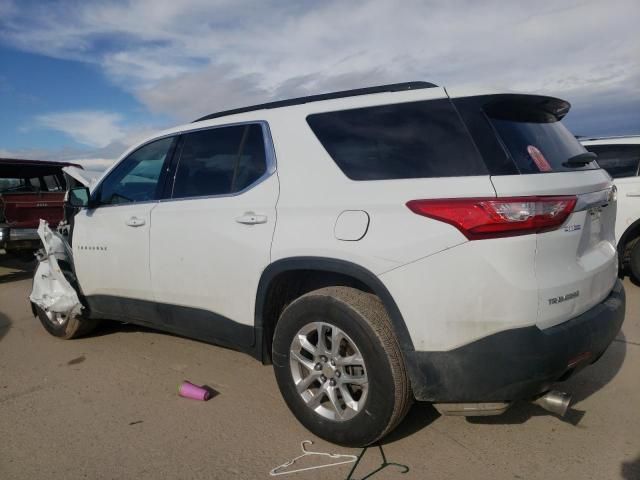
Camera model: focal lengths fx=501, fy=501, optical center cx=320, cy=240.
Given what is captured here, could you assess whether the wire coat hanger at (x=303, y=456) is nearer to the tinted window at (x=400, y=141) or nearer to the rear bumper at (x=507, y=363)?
the rear bumper at (x=507, y=363)

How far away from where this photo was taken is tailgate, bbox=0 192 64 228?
741 centimetres

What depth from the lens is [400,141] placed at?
2562 millimetres

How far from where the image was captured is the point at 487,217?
218 cm

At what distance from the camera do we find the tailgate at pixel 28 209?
7414mm

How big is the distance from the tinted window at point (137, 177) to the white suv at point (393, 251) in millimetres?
361

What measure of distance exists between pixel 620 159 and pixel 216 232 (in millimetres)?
5392

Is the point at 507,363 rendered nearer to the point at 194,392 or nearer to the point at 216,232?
the point at 216,232

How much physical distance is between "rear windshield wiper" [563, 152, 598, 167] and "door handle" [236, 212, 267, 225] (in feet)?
5.43

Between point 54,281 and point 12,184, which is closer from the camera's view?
point 54,281

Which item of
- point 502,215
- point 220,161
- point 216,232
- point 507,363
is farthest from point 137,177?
point 507,363

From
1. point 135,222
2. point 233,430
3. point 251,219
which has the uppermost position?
point 251,219

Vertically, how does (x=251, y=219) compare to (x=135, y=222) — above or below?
above

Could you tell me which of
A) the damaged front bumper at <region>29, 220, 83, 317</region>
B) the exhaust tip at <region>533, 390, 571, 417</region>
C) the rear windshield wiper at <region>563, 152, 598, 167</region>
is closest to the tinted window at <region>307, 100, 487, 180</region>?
the rear windshield wiper at <region>563, 152, 598, 167</region>

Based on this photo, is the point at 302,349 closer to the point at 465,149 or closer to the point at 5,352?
the point at 465,149
